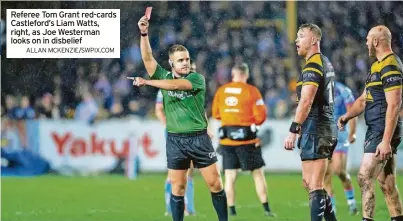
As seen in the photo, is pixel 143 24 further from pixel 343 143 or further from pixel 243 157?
pixel 343 143

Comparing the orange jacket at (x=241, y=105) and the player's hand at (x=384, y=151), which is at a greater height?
the orange jacket at (x=241, y=105)

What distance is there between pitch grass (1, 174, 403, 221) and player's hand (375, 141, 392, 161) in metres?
2.85

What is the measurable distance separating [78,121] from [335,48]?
269 inches

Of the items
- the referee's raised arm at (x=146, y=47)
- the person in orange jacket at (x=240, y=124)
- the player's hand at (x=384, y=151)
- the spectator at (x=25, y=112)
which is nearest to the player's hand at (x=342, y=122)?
the player's hand at (x=384, y=151)

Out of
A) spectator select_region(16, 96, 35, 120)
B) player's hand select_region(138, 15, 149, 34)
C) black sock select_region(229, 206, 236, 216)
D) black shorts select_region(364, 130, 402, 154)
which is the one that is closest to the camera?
black shorts select_region(364, 130, 402, 154)

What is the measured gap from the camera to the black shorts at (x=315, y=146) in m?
Result: 9.99

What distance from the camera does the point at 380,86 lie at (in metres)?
10.1

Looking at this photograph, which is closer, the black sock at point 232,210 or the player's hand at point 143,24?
the player's hand at point 143,24

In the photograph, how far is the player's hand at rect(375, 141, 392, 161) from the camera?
9.84 metres

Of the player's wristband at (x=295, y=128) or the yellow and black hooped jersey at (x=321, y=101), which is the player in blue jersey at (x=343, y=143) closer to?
the yellow and black hooped jersey at (x=321, y=101)

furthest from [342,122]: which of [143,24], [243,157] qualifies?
[243,157]

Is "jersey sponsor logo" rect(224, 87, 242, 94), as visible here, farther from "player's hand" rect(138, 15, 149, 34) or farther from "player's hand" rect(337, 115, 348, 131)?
"player's hand" rect(138, 15, 149, 34)

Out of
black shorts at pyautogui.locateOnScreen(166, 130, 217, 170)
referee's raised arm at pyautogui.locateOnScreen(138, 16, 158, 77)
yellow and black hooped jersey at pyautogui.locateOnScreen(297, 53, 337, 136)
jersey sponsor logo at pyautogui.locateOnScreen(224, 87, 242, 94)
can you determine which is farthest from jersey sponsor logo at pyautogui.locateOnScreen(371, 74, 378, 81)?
jersey sponsor logo at pyautogui.locateOnScreen(224, 87, 242, 94)

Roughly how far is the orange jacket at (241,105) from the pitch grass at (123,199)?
1.34m
